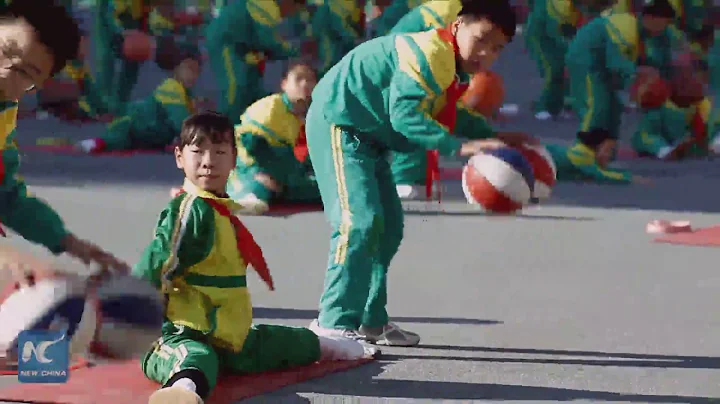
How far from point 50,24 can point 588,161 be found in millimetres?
9037

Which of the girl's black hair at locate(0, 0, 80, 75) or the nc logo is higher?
the girl's black hair at locate(0, 0, 80, 75)

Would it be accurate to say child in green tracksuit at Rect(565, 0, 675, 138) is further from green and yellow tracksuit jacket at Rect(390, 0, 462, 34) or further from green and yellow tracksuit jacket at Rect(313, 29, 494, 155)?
green and yellow tracksuit jacket at Rect(313, 29, 494, 155)

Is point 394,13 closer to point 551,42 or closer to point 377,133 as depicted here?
point 551,42

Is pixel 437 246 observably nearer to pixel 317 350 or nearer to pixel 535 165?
pixel 535 165

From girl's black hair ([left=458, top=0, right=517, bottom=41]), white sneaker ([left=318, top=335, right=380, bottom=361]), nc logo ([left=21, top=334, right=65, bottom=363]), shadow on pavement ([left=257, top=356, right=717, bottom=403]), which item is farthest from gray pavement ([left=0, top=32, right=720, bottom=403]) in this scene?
girl's black hair ([left=458, top=0, right=517, bottom=41])

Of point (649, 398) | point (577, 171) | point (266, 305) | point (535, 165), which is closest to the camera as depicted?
point (649, 398)

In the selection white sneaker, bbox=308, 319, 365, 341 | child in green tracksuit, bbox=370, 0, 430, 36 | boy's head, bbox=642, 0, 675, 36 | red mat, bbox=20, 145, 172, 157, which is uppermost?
child in green tracksuit, bbox=370, 0, 430, 36

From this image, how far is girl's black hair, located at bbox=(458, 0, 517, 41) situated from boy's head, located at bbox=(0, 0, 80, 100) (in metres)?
2.07

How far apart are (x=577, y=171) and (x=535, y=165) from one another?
96.2 inches

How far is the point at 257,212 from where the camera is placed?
10844 millimetres

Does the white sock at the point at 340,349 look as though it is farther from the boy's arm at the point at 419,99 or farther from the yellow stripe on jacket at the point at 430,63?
the yellow stripe on jacket at the point at 430,63

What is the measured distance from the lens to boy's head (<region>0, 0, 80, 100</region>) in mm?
4590

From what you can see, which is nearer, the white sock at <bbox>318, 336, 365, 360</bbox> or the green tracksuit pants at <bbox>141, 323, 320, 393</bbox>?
the green tracksuit pants at <bbox>141, 323, 320, 393</bbox>

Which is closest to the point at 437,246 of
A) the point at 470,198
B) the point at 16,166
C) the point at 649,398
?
the point at 470,198
